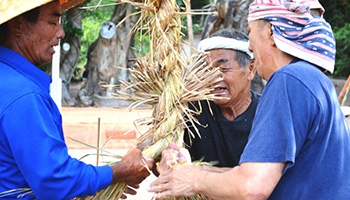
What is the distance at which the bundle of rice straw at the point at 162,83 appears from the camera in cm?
185

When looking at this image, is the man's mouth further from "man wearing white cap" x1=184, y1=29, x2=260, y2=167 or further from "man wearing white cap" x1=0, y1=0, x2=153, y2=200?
"man wearing white cap" x1=0, y1=0, x2=153, y2=200

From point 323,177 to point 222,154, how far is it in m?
0.91

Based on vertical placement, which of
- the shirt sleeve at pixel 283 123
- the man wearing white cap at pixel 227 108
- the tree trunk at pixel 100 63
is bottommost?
the tree trunk at pixel 100 63

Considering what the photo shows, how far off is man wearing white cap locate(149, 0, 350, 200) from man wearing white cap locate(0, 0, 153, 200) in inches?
15.5

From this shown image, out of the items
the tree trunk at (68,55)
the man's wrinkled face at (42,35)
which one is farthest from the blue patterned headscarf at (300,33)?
the tree trunk at (68,55)

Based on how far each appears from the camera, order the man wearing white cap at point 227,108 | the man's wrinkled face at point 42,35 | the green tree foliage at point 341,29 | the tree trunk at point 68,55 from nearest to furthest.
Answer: the man's wrinkled face at point 42,35
the man wearing white cap at point 227,108
the tree trunk at point 68,55
the green tree foliage at point 341,29

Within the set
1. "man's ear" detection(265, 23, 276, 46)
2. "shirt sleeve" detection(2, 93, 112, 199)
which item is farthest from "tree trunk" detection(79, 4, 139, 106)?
"man's ear" detection(265, 23, 276, 46)

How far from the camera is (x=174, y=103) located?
1895 millimetres

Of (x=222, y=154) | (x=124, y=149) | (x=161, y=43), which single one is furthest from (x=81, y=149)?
(x=161, y=43)

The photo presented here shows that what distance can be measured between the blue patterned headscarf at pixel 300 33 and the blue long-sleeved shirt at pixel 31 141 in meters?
0.73

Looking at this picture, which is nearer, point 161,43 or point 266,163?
point 266,163

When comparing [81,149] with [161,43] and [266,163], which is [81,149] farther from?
[266,163]

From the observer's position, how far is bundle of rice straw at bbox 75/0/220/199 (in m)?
1.85

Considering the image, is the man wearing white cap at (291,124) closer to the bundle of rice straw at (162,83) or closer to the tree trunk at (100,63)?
the bundle of rice straw at (162,83)
